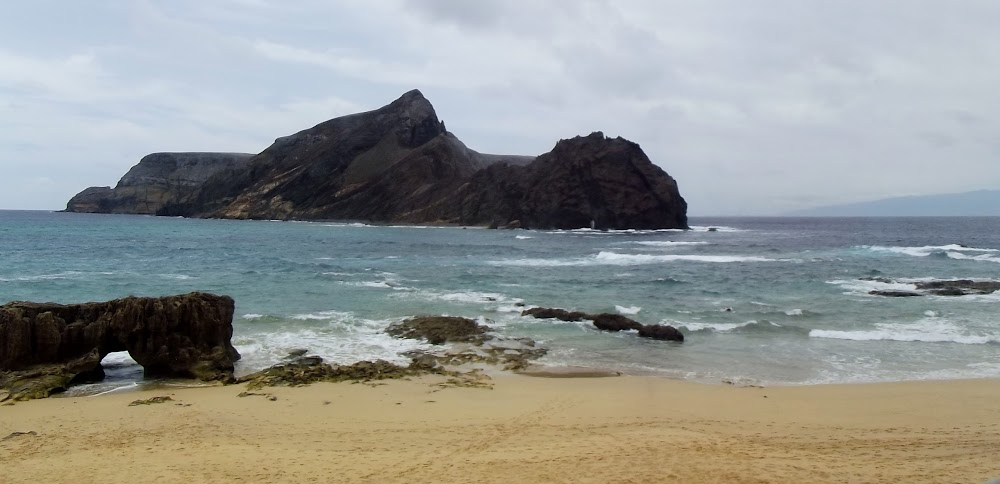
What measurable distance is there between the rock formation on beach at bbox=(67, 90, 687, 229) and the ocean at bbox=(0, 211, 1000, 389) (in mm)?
43917

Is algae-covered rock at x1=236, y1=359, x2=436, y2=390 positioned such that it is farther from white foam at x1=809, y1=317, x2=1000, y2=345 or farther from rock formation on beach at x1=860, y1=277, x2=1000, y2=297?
rock formation on beach at x1=860, y1=277, x2=1000, y2=297

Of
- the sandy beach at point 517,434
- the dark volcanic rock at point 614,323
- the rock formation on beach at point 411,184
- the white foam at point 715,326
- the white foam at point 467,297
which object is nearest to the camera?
the sandy beach at point 517,434

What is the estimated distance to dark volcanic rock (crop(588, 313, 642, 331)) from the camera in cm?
1797

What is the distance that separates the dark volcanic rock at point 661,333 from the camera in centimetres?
1683

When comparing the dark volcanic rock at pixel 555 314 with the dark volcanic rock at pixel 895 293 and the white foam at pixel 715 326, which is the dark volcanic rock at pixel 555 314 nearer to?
the white foam at pixel 715 326

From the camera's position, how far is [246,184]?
13025 cm

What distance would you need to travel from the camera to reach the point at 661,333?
1697 centimetres

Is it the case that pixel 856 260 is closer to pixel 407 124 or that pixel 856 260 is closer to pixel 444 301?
pixel 444 301

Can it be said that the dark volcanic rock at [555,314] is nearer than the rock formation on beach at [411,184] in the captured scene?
Yes

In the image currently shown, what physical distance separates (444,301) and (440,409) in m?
12.6

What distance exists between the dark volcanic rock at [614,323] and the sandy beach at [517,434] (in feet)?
18.8

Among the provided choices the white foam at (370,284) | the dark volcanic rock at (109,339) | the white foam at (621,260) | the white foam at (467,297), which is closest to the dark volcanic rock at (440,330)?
the white foam at (467,297)

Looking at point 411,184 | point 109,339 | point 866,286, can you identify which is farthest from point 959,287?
point 411,184

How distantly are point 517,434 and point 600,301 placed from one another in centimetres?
1511
